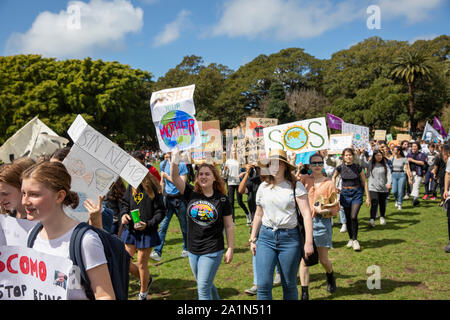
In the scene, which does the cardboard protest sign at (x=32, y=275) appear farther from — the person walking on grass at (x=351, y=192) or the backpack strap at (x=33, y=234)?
the person walking on grass at (x=351, y=192)

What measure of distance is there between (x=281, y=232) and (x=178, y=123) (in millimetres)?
1791

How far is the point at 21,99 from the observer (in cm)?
3591

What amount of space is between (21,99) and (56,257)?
39.5 meters

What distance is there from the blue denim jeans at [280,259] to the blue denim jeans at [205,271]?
18.3 inches

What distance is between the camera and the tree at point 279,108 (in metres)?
49.8

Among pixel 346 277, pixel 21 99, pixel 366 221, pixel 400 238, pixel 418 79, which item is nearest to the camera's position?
pixel 346 277

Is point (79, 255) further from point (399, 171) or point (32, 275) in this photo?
point (399, 171)

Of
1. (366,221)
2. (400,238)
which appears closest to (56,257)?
(400,238)

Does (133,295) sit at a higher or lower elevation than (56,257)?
lower

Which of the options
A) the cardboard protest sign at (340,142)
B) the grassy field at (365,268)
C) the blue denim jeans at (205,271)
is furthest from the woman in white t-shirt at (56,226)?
the cardboard protest sign at (340,142)

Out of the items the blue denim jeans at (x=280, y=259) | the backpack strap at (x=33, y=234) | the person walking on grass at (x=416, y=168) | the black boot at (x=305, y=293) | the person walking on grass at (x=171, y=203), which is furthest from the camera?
the person walking on grass at (x=416, y=168)

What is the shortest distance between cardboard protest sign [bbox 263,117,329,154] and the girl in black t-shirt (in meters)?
2.12

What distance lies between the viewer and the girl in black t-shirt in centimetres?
388
